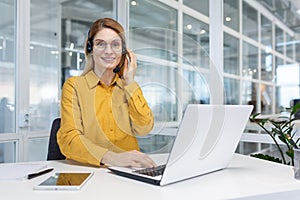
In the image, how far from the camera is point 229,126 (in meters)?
0.99

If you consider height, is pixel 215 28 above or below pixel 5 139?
above

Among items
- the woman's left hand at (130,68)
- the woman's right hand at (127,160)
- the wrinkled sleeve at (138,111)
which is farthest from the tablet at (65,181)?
the woman's left hand at (130,68)

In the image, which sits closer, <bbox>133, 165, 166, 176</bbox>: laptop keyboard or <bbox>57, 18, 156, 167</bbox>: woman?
<bbox>133, 165, 166, 176</bbox>: laptop keyboard

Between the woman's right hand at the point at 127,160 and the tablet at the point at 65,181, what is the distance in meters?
0.14

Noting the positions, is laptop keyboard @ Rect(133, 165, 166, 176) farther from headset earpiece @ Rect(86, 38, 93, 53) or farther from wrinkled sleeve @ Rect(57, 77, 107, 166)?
headset earpiece @ Rect(86, 38, 93, 53)

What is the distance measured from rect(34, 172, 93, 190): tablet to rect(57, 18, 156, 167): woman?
10.2 inches

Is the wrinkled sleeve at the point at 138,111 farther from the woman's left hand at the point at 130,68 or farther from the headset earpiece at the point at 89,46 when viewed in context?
the headset earpiece at the point at 89,46

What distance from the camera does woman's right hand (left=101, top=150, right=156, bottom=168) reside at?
109 cm

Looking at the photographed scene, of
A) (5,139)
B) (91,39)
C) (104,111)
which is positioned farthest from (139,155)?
(5,139)

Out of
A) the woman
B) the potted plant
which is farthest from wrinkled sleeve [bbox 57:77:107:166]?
the potted plant

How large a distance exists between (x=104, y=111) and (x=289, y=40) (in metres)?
3.43

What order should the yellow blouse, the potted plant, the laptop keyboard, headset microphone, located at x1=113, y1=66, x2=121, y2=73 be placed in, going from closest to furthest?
the laptop keyboard, the yellow blouse, headset microphone, located at x1=113, y1=66, x2=121, y2=73, the potted plant

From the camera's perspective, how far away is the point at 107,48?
4.53 ft

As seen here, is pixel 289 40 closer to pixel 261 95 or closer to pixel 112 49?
pixel 261 95
